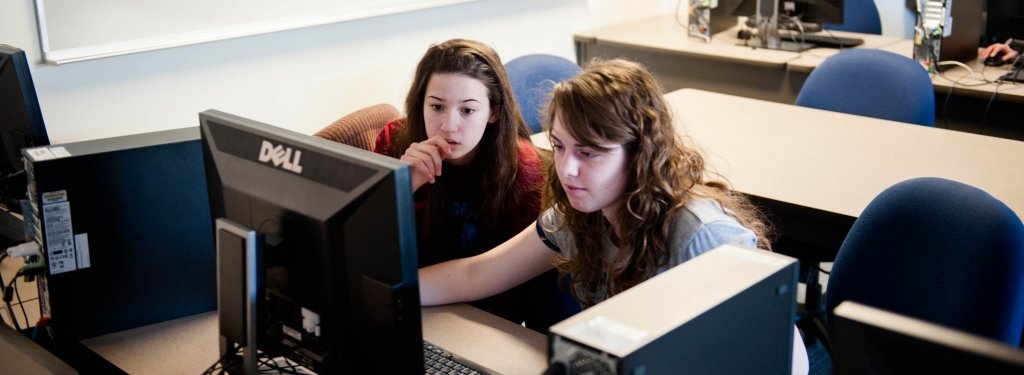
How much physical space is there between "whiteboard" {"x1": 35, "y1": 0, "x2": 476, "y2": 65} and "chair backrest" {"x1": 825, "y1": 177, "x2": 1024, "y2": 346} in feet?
6.37

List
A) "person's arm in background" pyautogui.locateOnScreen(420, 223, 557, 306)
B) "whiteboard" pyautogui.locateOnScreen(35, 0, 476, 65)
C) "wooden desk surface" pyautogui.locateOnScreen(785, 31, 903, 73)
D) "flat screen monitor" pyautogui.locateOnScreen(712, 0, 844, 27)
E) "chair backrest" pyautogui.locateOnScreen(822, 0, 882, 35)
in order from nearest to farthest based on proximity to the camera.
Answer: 1. "person's arm in background" pyautogui.locateOnScreen(420, 223, 557, 306)
2. "whiteboard" pyautogui.locateOnScreen(35, 0, 476, 65)
3. "wooden desk surface" pyautogui.locateOnScreen(785, 31, 903, 73)
4. "flat screen monitor" pyautogui.locateOnScreen(712, 0, 844, 27)
5. "chair backrest" pyautogui.locateOnScreen(822, 0, 882, 35)

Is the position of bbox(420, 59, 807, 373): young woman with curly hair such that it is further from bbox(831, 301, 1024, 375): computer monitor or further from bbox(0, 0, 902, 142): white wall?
bbox(0, 0, 902, 142): white wall

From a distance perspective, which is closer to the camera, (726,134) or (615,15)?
(726,134)

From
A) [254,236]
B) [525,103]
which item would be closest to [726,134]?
[525,103]

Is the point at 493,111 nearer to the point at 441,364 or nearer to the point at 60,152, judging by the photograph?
the point at 441,364

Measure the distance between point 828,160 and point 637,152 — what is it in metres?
1.06

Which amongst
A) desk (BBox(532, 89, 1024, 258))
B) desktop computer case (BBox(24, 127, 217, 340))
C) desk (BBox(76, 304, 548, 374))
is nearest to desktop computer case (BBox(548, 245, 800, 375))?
desk (BBox(76, 304, 548, 374))

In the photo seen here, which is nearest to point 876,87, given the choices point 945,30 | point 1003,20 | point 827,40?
point 945,30

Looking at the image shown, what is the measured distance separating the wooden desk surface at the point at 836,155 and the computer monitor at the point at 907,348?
1.32 metres

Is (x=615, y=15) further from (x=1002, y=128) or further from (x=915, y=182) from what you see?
(x=915, y=182)

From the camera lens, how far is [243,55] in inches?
117

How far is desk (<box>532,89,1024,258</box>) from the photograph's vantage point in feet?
6.90

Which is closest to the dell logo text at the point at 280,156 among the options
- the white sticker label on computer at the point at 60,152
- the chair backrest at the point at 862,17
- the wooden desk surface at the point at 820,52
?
the white sticker label on computer at the point at 60,152

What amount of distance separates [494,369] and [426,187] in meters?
0.53
